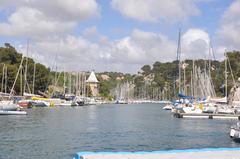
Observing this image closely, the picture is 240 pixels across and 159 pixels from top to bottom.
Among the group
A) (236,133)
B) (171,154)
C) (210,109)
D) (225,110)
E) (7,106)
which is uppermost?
(7,106)

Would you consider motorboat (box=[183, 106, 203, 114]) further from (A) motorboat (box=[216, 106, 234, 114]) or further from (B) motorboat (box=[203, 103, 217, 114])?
(A) motorboat (box=[216, 106, 234, 114])

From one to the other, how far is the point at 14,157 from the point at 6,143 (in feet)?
27.0

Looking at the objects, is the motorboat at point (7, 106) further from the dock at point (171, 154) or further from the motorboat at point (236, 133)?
the dock at point (171, 154)

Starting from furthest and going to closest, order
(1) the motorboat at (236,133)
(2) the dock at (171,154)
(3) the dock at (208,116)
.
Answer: (3) the dock at (208,116) → (1) the motorboat at (236,133) → (2) the dock at (171,154)

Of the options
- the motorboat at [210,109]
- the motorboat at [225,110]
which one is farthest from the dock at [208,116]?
the motorboat at [210,109]

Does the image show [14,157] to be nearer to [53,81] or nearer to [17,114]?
[17,114]

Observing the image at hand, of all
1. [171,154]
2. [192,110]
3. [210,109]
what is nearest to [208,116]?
[192,110]

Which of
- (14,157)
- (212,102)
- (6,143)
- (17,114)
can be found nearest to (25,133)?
(6,143)

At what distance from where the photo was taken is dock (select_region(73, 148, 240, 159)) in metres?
12.1

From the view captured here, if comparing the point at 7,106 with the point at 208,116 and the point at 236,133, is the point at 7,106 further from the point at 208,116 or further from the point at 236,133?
the point at 236,133

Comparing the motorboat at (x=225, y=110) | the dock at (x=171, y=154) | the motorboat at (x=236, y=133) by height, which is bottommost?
the motorboat at (x=236, y=133)

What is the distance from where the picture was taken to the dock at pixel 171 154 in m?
12.1

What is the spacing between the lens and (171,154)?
12773 millimetres

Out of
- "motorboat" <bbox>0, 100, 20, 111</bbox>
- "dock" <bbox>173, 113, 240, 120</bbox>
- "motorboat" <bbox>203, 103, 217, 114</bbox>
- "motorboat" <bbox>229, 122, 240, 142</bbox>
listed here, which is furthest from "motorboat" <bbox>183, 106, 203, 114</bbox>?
"motorboat" <bbox>229, 122, 240, 142</bbox>
